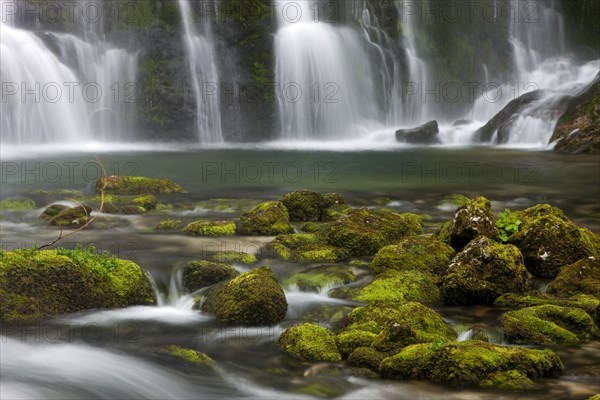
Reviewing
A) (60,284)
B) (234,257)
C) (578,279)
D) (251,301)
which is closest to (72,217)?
(234,257)

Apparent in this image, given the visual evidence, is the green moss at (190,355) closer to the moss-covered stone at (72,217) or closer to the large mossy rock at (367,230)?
the large mossy rock at (367,230)

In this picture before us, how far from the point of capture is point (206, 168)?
67.3 feet

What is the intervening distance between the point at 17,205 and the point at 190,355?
803 centimetres

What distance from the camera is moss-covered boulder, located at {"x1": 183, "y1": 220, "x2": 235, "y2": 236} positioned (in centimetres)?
1113

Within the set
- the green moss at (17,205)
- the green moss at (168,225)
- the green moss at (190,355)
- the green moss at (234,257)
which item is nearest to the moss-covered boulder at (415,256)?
the green moss at (234,257)

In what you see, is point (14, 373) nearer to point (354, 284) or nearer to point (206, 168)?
point (354, 284)

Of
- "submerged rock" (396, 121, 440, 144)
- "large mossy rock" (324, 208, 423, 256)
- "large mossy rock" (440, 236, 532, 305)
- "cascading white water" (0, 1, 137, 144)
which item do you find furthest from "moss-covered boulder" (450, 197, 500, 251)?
"submerged rock" (396, 121, 440, 144)

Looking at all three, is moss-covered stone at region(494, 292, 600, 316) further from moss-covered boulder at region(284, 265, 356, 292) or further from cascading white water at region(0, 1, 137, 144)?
cascading white water at region(0, 1, 137, 144)

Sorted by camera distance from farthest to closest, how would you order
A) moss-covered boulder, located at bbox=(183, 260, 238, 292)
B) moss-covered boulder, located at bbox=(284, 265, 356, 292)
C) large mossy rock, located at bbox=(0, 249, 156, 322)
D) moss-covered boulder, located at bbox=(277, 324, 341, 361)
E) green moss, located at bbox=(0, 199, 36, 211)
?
green moss, located at bbox=(0, 199, 36, 211) < moss-covered boulder, located at bbox=(284, 265, 356, 292) < moss-covered boulder, located at bbox=(183, 260, 238, 292) < large mossy rock, located at bbox=(0, 249, 156, 322) < moss-covered boulder, located at bbox=(277, 324, 341, 361)

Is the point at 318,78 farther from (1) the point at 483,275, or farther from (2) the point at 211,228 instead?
(1) the point at 483,275

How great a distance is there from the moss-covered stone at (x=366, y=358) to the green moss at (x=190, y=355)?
128 centimetres

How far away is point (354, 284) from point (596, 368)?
3.08 metres

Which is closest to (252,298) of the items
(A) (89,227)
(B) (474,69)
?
(A) (89,227)

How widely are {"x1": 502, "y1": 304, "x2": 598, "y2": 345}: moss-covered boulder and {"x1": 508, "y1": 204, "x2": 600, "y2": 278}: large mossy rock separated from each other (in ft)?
5.82
